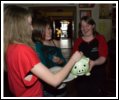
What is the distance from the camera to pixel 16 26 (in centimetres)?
116

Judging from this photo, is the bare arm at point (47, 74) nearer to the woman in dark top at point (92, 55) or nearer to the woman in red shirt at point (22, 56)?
the woman in red shirt at point (22, 56)

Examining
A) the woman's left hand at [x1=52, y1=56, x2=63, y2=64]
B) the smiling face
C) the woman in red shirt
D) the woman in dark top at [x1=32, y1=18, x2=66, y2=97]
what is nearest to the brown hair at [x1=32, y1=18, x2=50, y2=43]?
the woman in dark top at [x1=32, y1=18, x2=66, y2=97]

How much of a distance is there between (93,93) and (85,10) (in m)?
2.45

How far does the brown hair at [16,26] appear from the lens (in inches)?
45.9

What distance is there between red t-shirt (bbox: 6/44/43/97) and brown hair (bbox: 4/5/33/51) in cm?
4

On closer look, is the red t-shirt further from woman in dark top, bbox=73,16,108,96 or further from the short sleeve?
woman in dark top, bbox=73,16,108,96

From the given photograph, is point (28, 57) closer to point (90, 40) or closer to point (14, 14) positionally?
point (14, 14)

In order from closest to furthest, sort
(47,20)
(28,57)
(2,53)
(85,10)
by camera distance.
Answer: (28,57)
(2,53)
(47,20)
(85,10)

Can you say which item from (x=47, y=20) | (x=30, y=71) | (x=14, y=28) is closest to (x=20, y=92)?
(x=30, y=71)

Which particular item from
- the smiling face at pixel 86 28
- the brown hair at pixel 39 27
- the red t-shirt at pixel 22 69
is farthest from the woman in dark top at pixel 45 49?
the smiling face at pixel 86 28

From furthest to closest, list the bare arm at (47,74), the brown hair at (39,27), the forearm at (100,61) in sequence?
→ 1. the forearm at (100,61)
2. the brown hair at (39,27)
3. the bare arm at (47,74)

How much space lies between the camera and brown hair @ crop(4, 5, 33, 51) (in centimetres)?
117

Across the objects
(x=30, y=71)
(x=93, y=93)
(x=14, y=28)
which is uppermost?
(x=14, y=28)

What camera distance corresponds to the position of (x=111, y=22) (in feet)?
13.9
